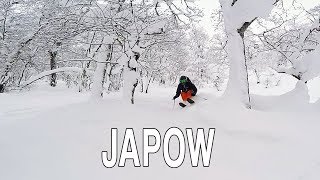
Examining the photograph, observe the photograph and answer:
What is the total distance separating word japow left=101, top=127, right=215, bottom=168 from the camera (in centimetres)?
545

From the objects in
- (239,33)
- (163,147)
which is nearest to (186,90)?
(239,33)

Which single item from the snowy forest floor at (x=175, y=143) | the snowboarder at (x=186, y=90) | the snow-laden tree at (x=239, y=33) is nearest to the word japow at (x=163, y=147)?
the snowy forest floor at (x=175, y=143)

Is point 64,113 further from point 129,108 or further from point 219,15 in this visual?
point 219,15

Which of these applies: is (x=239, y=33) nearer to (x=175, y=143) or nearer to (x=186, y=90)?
(x=186, y=90)

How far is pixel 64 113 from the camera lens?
9.58m

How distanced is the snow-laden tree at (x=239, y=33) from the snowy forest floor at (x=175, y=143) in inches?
28.6

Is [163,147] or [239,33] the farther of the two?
[239,33]

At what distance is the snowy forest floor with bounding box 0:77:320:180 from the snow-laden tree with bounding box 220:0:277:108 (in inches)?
28.6

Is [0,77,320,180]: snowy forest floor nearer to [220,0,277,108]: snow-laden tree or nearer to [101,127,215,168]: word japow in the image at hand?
[101,127,215,168]: word japow

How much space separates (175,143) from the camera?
21.1 feet

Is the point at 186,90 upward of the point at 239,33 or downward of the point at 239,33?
downward

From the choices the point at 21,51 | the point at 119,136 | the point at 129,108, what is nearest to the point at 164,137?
the point at 119,136

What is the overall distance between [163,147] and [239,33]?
4773 millimetres

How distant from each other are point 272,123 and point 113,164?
3585 millimetres
